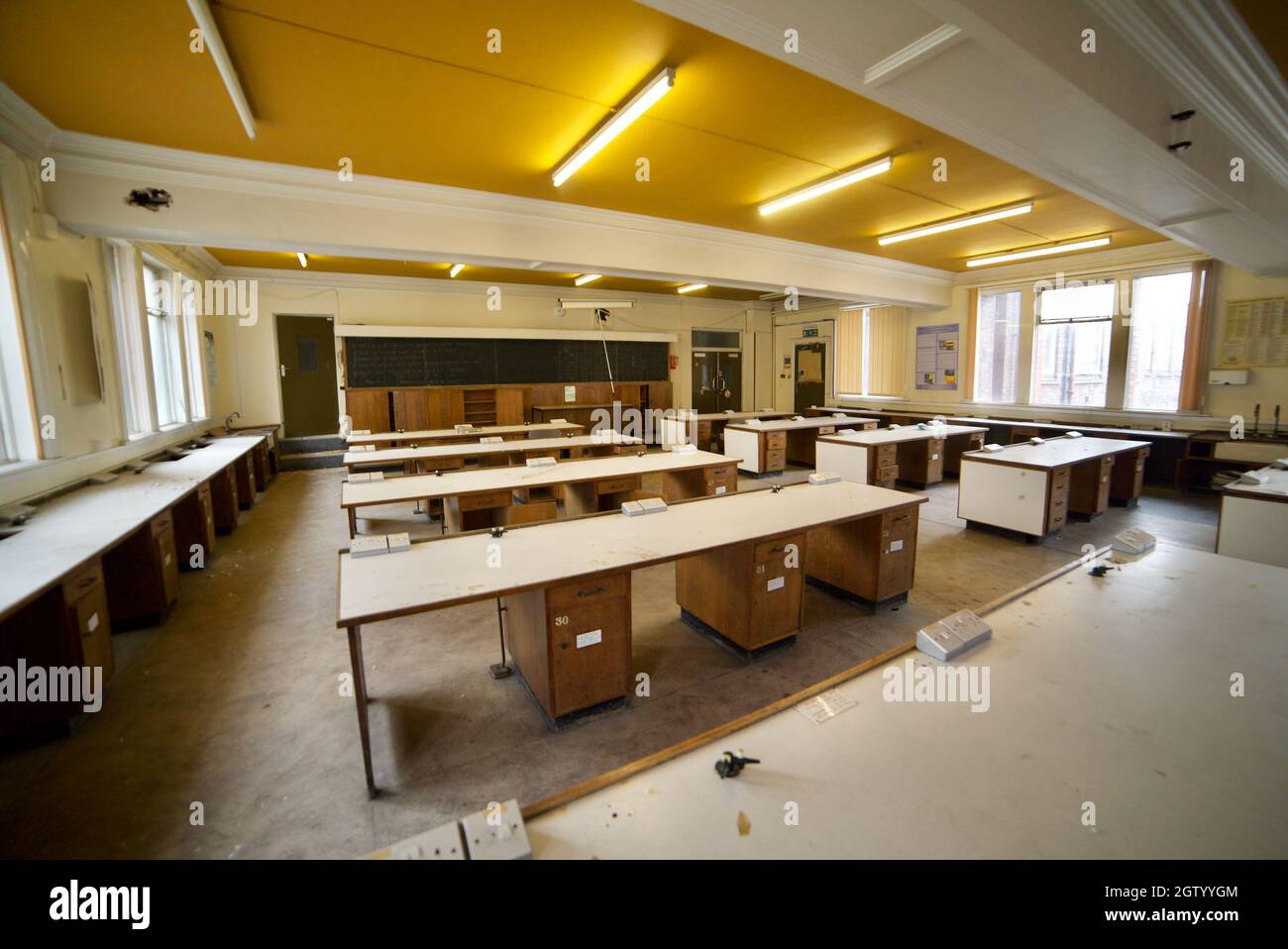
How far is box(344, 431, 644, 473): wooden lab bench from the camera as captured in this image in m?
5.69

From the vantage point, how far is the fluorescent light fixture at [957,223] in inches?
225

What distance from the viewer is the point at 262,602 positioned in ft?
13.3

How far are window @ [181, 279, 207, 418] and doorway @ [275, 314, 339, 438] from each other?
1.47 metres

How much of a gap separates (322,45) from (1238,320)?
10146mm

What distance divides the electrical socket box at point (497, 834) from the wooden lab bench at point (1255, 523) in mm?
5185

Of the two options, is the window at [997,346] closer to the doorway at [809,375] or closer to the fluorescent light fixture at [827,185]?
the doorway at [809,375]

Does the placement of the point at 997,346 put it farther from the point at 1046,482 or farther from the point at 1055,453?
the point at 1046,482

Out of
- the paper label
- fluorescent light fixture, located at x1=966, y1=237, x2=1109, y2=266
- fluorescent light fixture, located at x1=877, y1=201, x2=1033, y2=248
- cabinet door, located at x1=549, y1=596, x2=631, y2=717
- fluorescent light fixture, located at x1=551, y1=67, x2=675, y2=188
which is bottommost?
cabinet door, located at x1=549, y1=596, x2=631, y2=717

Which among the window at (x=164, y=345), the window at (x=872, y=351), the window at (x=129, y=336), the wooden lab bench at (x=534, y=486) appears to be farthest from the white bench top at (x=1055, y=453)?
the window at (x=164, y=345)

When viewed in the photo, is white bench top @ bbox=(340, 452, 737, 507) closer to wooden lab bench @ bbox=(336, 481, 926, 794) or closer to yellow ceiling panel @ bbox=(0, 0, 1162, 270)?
wooden lab bench @ bbox=(336, 481, 926, 794)

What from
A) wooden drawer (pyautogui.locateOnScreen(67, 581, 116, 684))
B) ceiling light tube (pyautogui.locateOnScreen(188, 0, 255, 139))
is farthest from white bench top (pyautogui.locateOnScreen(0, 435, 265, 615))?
ceiling light tube (pyautogui.locateOnScreen(188, 0, 255, 139))

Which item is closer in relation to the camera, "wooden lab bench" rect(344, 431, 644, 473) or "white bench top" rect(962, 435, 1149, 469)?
"white bench top" rect(962, 435, 1149, 469)

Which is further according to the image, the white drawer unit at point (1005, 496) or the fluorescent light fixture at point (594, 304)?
the fluorescent light fixture at point (594, 304)

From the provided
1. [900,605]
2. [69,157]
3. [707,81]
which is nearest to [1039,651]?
[900,605]
